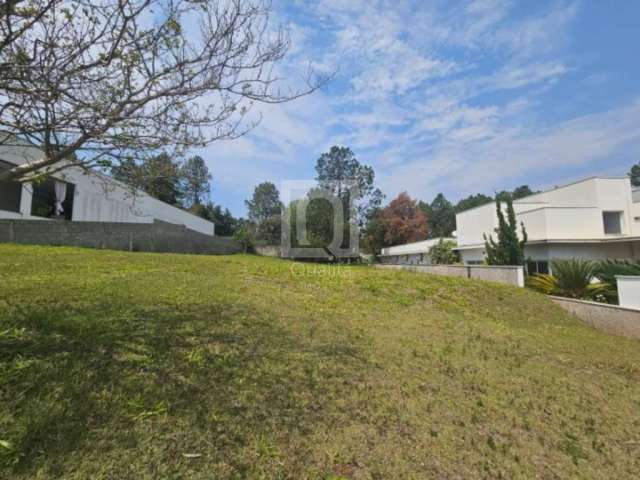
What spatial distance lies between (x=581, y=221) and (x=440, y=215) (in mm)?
41953

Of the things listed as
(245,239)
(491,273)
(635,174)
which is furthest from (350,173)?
(635,174)

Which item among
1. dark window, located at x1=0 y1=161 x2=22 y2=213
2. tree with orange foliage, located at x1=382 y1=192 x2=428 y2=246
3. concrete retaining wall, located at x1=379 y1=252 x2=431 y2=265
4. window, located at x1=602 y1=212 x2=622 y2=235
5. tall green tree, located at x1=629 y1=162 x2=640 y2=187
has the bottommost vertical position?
concrete retaining wall, located at x1=379 y1=252 x2=431 y2=265

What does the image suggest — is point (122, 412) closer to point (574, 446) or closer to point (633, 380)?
point (574, 446)

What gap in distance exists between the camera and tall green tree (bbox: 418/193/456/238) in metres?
52.8

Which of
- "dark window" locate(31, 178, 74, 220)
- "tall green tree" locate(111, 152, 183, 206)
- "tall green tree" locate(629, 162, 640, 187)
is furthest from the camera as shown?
"tall green tree" locate(629, 162, 640, 187)

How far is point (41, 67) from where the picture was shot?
2.38 metres

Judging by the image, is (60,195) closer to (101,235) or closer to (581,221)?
(101,235)

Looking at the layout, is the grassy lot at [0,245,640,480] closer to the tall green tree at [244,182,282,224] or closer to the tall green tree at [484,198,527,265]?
the tall green tree at [484,198,527,265]

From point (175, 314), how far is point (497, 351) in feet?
14.9

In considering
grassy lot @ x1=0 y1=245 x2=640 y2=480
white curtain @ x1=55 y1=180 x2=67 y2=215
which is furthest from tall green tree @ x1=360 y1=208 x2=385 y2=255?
grassy lot @ x1=0 y1=245 x2=640 y2=480

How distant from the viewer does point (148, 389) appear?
2.42 m

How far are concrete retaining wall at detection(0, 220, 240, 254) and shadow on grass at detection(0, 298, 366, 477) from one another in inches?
401

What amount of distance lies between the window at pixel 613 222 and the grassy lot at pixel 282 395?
13.1 metres

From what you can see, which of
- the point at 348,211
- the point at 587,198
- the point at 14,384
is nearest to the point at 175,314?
the point at 14,384
